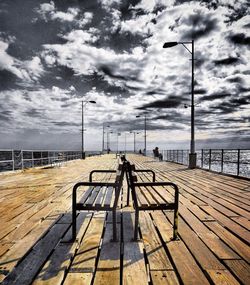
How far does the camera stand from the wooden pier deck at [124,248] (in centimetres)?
A: 260

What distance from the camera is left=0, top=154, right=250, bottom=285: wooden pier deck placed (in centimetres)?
260

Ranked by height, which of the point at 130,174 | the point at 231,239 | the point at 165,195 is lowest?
the point at 165,195

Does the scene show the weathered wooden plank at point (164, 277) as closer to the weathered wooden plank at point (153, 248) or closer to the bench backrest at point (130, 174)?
the weathered wooden plank at point (153, 248)

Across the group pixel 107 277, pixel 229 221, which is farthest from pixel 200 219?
pixel 107 277

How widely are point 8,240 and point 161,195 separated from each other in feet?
13.7

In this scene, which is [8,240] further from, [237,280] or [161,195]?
[161,195]

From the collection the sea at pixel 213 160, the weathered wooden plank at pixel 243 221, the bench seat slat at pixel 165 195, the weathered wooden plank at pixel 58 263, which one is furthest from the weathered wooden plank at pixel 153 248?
the sea at pixel 213 160

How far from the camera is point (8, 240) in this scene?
358 cm

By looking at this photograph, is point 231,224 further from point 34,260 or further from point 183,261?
point 34,260

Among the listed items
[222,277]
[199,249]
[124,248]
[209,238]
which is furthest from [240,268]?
[124,248]

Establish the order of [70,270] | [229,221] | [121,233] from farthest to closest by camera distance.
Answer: [229,221] < [121,233] < [70,270]

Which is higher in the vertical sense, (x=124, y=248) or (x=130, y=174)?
(x=130, y=174)

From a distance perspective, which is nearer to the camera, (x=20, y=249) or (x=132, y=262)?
(x=132, y=262)

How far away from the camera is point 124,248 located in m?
3.29
